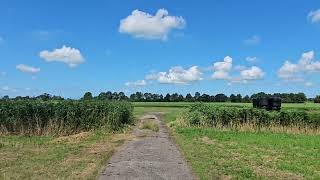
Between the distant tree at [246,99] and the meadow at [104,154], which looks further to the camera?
the distant tree at [246,99]

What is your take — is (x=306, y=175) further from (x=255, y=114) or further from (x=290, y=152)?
(x=255, y=114)

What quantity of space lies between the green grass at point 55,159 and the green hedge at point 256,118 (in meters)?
12.9

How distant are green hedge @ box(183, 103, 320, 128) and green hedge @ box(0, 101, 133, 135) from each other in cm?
819

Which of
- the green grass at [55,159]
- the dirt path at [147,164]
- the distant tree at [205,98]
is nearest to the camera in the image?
the dirt path at [147,164]

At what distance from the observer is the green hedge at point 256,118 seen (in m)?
33.8

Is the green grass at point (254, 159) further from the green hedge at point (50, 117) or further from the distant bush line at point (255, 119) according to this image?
the distant bush line at point (255, 119)

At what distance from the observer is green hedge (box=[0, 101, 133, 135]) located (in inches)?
1104

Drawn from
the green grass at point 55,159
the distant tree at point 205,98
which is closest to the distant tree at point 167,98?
the distant tree at point 205,98

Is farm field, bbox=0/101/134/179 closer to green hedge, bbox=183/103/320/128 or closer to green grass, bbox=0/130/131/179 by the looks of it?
green grass, bbox=0/130/131/179

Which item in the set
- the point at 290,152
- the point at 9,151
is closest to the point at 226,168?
the point at 290,152

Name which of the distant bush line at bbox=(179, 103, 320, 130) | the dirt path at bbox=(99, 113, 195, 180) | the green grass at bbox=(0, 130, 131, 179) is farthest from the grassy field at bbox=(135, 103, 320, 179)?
the distant bush line at bbox=(179, 103, 320, 130)

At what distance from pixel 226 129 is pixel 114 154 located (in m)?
17.2

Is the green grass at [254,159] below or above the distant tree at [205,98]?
below

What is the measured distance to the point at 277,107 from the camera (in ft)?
146
